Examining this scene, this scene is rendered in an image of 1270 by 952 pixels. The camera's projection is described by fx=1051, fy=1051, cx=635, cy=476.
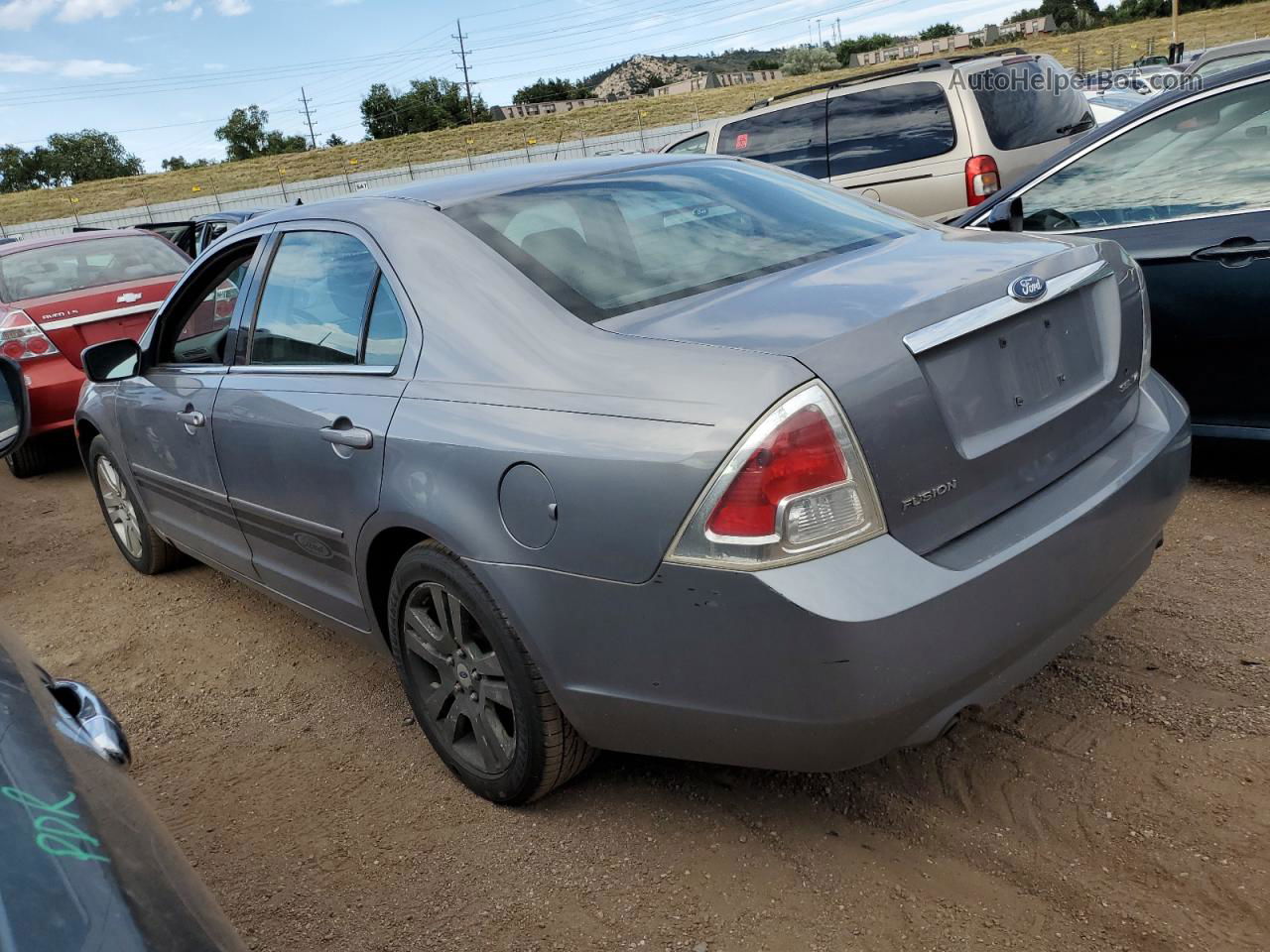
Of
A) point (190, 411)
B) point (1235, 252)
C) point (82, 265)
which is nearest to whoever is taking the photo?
point (190, 411)

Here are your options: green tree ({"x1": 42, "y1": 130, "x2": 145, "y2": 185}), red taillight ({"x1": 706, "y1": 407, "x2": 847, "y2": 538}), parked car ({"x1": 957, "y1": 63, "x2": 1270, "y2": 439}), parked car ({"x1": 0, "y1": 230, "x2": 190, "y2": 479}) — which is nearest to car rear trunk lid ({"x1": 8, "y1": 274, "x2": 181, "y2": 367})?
parked car ({"x1": 0, "y1": 230, "x2": 190, "y2": 479})

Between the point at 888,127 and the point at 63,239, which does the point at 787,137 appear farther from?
the point at 63,239

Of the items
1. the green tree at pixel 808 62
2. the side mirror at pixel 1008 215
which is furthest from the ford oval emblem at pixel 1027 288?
the green tree at pixel 808 62

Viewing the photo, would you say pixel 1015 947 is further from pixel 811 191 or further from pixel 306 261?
pixel 306 261

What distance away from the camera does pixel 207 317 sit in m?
4.13

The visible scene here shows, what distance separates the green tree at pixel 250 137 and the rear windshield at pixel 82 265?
86.6m

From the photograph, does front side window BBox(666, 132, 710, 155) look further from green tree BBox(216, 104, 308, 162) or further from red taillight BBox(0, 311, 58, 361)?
green tree BBox(216, 104, 308, 162)

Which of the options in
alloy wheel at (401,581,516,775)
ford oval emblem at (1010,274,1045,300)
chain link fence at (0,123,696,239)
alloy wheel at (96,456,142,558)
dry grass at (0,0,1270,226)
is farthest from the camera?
dry grass at (0,0,1270,226)

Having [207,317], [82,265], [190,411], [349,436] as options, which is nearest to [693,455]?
Result: [349,436]

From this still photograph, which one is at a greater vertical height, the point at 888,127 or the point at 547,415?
the point at 888,127

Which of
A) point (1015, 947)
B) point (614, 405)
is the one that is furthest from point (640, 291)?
point (1015, 947)

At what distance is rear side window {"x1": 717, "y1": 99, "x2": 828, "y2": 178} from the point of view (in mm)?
8984

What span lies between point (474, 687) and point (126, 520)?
10.4 feet

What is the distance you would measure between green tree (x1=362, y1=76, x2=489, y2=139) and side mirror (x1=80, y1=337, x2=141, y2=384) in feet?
270
